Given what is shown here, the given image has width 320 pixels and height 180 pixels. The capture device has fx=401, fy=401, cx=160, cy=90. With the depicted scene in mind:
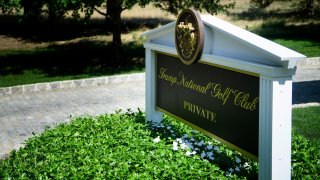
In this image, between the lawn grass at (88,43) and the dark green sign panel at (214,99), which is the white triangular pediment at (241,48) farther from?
→ the lawn grass at (88,43)

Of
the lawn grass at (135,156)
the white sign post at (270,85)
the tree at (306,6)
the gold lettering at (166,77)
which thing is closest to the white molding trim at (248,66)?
the white sign post at (270,85)

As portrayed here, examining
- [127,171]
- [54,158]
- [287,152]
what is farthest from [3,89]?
[287,152]

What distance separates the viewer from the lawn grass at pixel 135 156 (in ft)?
18.5

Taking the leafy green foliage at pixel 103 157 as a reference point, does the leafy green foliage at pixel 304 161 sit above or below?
above

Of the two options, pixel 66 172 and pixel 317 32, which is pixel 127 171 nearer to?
pixel 66 172

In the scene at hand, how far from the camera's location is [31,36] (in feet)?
87.8

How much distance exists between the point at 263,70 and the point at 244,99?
0.70 m

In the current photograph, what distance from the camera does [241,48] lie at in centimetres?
541

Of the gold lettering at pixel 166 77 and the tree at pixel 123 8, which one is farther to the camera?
the tree at pixel 123 8

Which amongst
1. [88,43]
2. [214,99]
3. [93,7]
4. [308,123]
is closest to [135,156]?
[214,99]

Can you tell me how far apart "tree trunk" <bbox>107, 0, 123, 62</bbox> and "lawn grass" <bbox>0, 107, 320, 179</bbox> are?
1075cm

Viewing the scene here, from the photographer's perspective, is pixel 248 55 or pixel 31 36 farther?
pixel 31 36

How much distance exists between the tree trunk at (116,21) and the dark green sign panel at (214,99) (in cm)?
1060

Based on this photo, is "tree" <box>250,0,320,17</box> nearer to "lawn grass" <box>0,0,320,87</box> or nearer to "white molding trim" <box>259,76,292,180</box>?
"lawn grass" <box>0,0,320,87</box>
